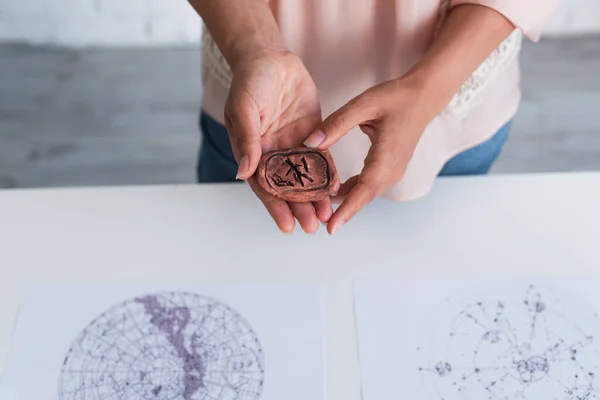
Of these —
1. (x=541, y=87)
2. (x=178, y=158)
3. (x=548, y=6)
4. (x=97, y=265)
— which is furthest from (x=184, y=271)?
(x=541, y=87)

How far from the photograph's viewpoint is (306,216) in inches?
29.8

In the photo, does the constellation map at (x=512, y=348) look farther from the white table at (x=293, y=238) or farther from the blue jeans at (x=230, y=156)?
the blue jeans at (x=230, y=156)

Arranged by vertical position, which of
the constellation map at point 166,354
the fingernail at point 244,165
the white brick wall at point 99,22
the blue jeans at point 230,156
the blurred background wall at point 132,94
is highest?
the white brick wall at point 99,22

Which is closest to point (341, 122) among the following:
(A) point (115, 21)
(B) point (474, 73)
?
(B) point (474, 73)

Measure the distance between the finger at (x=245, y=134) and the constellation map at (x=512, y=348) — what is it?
11.6 inches

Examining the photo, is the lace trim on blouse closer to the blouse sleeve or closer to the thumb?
the blouse sleeve

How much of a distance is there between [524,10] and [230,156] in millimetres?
501

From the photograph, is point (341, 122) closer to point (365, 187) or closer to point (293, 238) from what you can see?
point (365, 187)

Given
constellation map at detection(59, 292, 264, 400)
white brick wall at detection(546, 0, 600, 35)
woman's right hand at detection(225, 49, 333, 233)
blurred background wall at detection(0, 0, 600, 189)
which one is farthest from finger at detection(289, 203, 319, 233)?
white brick wall at detection(546, 0, 600, 35)

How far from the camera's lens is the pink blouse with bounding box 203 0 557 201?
0.86m

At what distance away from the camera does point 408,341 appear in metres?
0.75

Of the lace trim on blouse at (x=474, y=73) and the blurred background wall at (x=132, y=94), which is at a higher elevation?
the blurred background wall at (x=132, y=94)

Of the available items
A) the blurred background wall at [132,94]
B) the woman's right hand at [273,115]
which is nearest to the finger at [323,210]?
the woman's right hand at [273,115]

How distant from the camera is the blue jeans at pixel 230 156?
1.01 m
